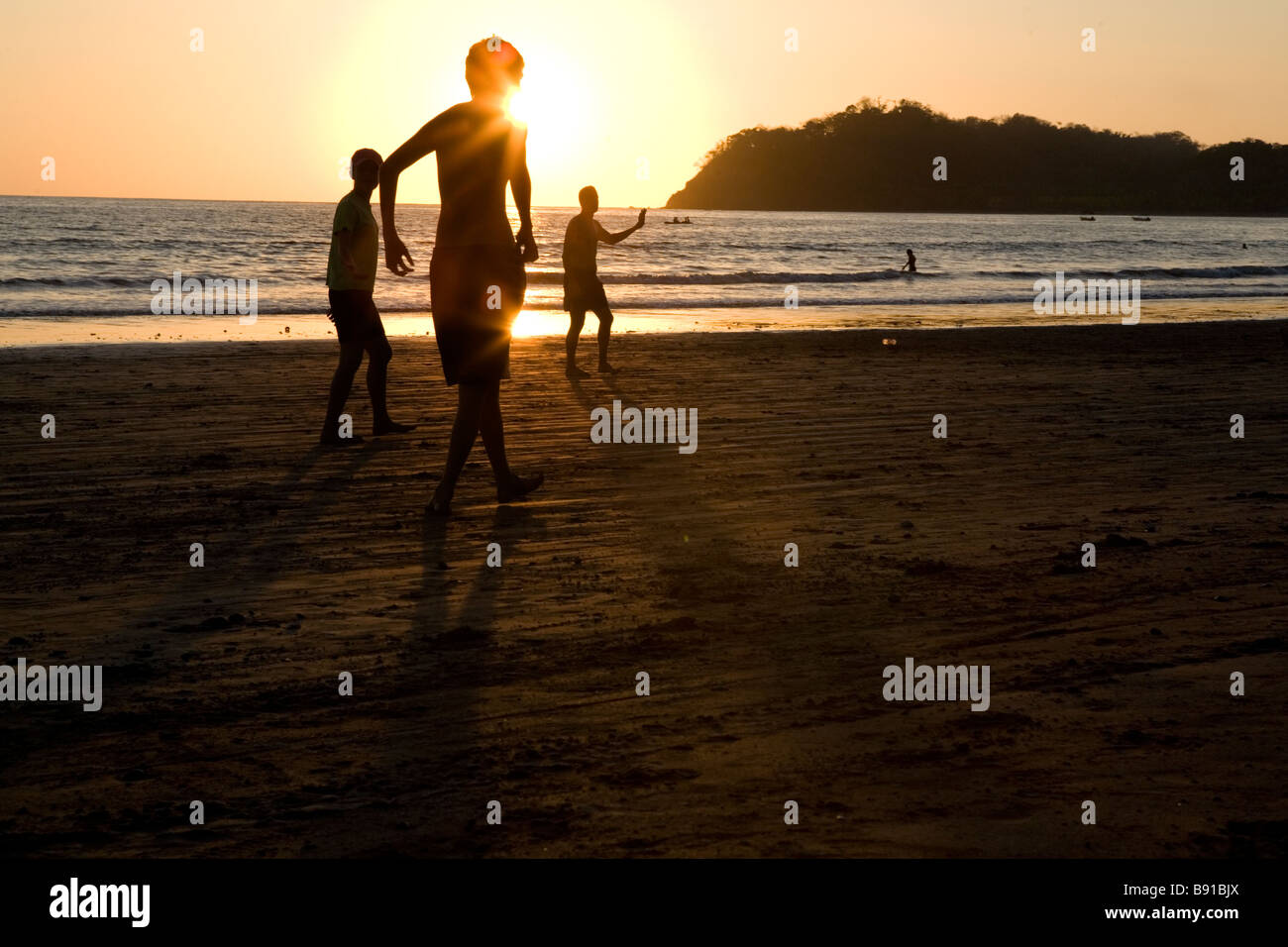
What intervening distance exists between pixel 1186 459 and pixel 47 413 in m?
7.86

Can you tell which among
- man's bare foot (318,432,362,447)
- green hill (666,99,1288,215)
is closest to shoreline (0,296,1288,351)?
man's bare foot (318,432,362,447)

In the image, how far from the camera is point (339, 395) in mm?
8070

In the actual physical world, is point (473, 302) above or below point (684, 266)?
below

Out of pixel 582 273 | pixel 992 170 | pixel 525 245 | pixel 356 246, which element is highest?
pixel 992 170

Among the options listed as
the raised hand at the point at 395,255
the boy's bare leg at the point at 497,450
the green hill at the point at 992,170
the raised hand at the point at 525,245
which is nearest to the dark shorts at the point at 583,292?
the boy's bare leg at the point at 497,450

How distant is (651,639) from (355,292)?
15.6 ft

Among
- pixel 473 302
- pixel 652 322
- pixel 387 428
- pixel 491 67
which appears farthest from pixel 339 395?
pixel 652 322

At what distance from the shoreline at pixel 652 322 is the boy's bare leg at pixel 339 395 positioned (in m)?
7.92

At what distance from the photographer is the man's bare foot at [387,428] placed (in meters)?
8.44

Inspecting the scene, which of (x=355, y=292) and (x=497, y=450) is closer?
(x=497, y=450)

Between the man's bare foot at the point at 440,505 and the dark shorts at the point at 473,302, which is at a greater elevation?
the dark shorts at the point at 473,302

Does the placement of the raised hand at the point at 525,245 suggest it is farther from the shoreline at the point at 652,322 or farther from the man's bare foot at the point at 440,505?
the shoreline at the point at 652,322

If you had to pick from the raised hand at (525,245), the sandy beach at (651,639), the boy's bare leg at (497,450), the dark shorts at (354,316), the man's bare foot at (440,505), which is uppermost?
the raised hand at (525,245)

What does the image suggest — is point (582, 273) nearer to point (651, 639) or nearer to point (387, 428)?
point (387, 428)
